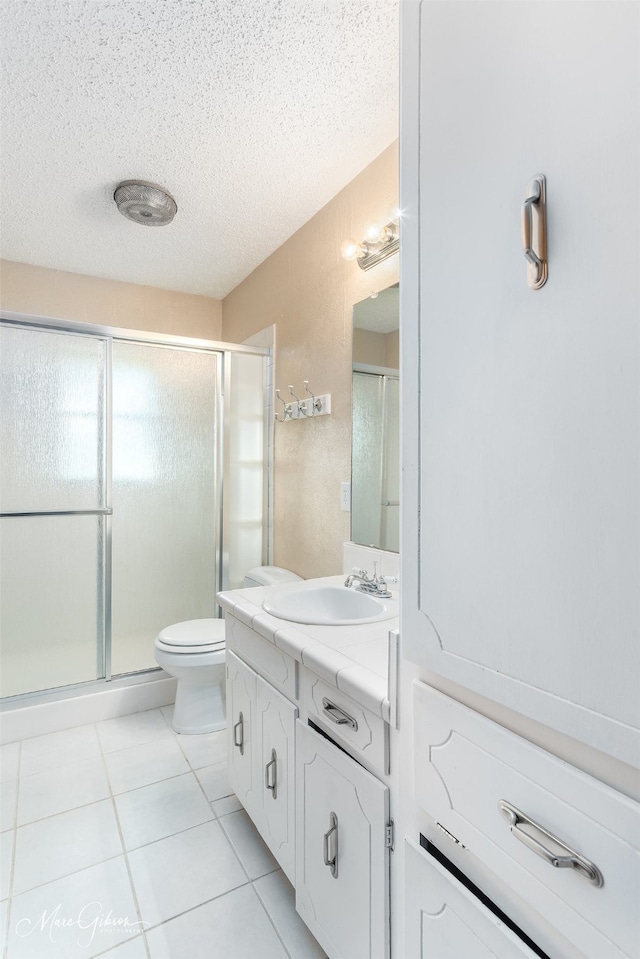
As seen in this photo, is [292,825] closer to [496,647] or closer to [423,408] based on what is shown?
[496,647]

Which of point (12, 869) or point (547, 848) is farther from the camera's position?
point (12, 869)

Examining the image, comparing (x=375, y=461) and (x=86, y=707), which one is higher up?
(x=375, y=461)

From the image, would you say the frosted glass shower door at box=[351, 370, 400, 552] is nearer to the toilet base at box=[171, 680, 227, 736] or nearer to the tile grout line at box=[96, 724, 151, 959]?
the toilet base at box=[171, 680, 227, 736]

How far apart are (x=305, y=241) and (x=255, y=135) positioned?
25.1 inches

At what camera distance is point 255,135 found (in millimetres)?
1749

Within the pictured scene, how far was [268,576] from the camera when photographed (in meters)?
2.47

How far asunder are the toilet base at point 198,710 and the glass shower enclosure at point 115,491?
0.38m

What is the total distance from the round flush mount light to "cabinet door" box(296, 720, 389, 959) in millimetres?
→ 2164

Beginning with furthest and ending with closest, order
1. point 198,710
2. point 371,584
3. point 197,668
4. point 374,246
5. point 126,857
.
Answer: point 198,710
point 197,668
point 374,246
point 371,584
point 126,857

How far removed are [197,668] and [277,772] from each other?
966mm

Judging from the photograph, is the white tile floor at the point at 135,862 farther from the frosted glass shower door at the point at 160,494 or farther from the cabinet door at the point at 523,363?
the cabinet door at the point at 523,363

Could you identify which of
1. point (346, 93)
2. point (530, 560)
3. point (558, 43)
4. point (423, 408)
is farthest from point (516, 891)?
point (346, 93)

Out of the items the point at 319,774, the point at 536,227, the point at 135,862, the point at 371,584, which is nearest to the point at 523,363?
the point at 536,227

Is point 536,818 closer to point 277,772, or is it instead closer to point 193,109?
point 277,772
